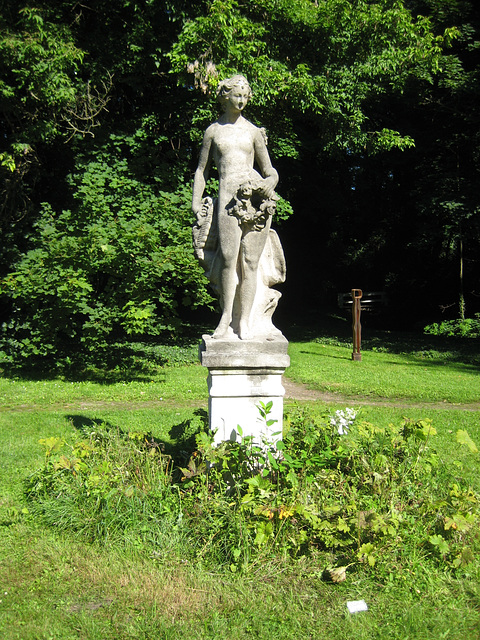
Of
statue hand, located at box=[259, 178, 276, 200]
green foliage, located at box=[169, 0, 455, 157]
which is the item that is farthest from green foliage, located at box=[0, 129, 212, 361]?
statue hand, located at box=[259, 178, 276, 200]

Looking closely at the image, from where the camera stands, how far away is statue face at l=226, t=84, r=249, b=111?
459 cm

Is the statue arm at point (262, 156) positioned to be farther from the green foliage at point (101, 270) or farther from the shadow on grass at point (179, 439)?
the green foliage at point (101, 270)

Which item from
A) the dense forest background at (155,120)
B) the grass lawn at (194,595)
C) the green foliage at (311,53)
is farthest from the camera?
the green foliage at (311,53)

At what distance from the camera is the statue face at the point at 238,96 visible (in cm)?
459

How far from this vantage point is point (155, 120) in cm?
1286

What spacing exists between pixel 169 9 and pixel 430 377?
841 centimetres

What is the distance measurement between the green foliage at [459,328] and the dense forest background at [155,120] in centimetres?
245

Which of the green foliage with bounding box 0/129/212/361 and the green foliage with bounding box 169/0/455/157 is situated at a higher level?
the green foliage with bounding box 169/0/455/157

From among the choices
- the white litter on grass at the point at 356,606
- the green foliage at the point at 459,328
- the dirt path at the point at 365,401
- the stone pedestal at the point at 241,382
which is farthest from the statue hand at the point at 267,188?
the green foliage at the point at 459,328

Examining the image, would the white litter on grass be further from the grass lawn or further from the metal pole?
the metal pole

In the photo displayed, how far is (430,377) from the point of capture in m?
11.3

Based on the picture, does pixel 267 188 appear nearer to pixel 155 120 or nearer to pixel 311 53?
pixel 311 53

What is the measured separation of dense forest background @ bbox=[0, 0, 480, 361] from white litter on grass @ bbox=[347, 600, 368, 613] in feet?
22.6

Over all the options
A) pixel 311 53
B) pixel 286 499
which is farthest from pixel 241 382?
pixel 311 53
